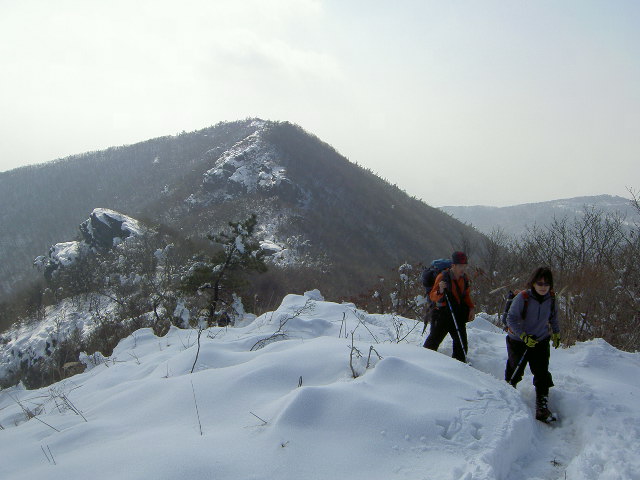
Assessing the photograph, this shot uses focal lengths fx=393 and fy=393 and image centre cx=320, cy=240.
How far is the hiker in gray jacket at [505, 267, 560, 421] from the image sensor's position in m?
3.81

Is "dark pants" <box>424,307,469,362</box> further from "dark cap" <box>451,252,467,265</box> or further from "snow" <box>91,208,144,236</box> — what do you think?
"snow" <box>91,208,144,236</box>

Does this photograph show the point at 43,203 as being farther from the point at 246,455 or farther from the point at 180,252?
the point at 246,455

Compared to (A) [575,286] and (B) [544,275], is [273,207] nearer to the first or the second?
(A) [575,286]

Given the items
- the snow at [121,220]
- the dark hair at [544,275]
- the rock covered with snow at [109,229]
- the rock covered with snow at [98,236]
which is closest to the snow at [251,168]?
the snow at [121,220]

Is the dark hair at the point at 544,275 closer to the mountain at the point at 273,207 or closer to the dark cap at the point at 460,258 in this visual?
the dark cap at the point at 460,258

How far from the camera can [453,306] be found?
4617 mm

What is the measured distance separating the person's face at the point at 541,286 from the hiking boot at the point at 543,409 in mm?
977

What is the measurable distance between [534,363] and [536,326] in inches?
14.1

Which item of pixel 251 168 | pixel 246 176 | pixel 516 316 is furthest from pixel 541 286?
pixel 251 168

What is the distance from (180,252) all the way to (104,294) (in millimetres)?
7488

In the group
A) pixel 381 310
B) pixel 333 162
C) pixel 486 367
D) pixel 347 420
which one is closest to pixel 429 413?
pixel 347 420

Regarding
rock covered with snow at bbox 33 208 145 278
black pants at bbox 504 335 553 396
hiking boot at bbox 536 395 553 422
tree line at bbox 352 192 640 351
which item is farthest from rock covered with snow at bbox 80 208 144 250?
hiking boot at bbox 536 395 553 422

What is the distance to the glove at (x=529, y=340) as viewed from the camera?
12.5ft

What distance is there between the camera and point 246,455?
2.42 metres
